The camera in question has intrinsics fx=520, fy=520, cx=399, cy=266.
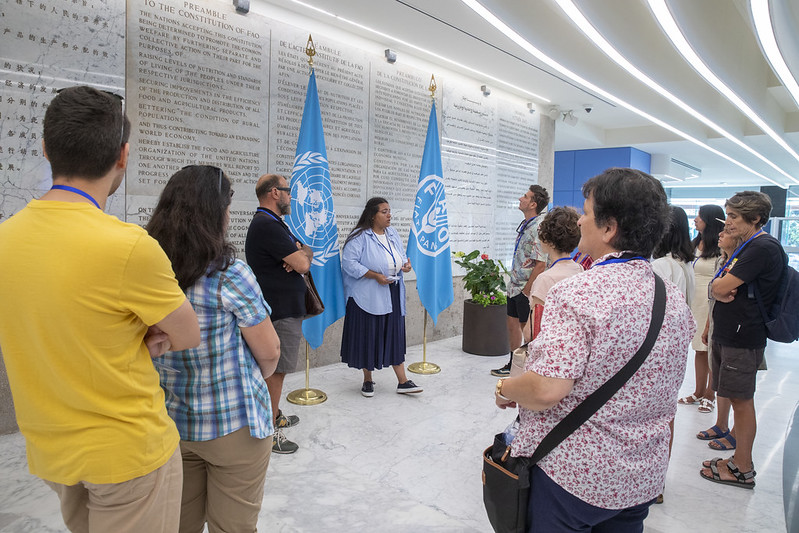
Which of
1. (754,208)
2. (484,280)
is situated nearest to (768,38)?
(754,208)

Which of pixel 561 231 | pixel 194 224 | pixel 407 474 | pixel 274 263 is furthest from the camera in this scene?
pixel 274 263

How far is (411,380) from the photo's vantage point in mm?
4219

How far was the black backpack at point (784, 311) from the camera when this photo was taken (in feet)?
8.44

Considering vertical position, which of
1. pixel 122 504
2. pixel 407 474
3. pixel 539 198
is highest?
pixel 539 198

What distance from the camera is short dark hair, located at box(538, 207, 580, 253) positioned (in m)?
2.36

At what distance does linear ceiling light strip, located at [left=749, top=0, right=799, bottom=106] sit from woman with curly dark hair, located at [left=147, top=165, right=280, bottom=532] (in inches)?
125

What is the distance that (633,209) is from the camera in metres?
1.20

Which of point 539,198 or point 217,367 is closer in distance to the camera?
point 217,367

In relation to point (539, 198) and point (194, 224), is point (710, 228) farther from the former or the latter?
point (194, 224)

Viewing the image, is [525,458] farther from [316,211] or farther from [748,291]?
[316,211]

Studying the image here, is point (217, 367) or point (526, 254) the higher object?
point (526, 254)

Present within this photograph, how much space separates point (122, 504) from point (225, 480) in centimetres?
42

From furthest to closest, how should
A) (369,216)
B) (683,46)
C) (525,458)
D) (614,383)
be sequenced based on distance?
(369,216), (683,46), (525,458), (614,383)

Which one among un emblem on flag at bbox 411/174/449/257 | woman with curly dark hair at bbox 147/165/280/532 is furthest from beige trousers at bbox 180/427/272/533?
un emblem on flag at bbox 411/174/449/257
